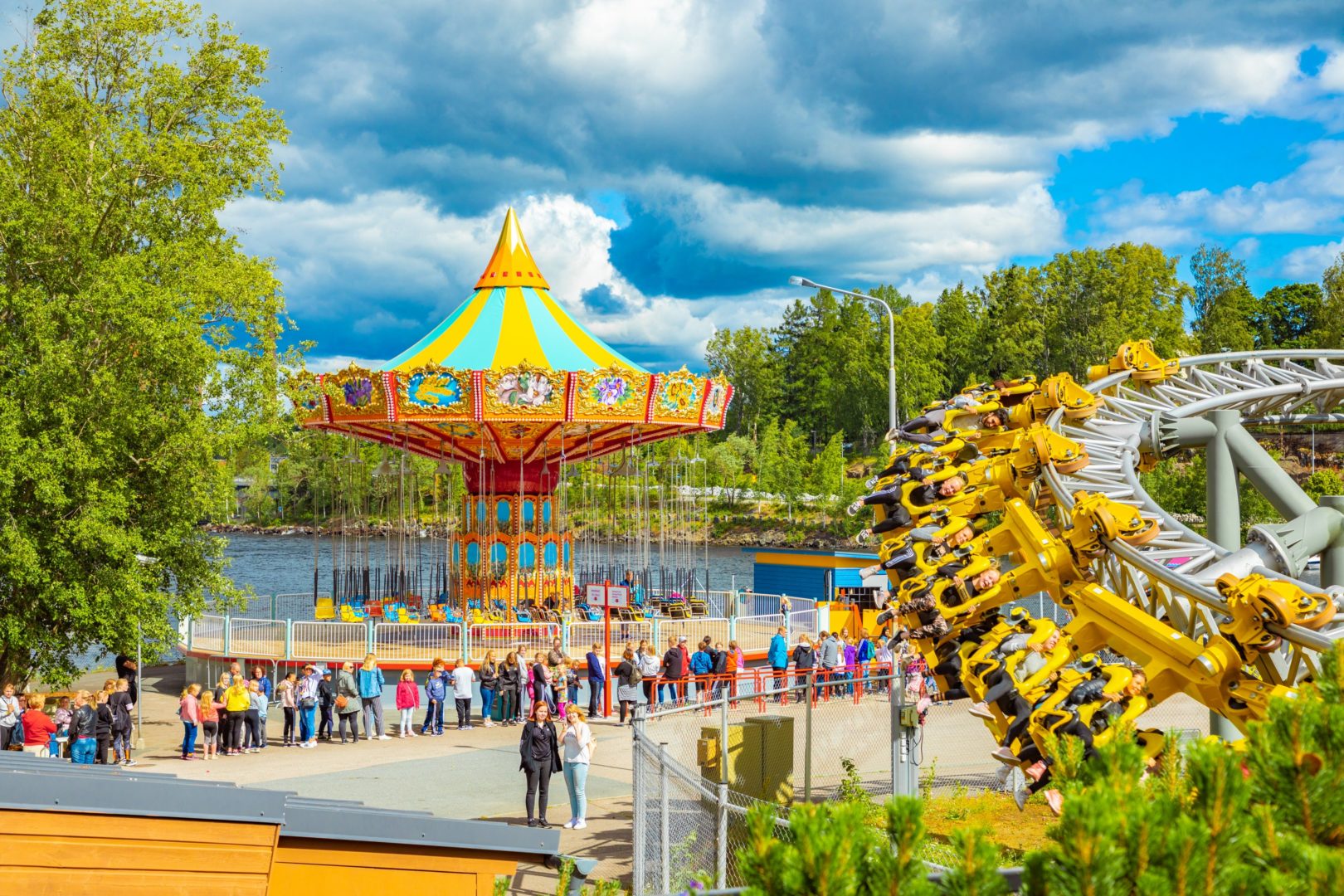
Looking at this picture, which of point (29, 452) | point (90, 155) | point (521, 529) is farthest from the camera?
point (521, 529)

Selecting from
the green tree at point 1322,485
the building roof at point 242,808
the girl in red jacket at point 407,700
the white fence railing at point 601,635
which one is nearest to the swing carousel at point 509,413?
the white fence railing at point 601,635

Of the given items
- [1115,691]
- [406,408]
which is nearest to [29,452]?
[406,408]

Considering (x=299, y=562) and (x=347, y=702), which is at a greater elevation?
(x=347, y=702)

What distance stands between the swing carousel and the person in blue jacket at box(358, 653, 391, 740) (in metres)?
8.07

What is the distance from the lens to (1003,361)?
3285 inches

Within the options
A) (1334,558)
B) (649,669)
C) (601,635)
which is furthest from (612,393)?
(1334,558)

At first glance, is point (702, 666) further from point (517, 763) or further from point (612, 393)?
point (612, 393)

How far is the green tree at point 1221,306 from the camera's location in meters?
77.2

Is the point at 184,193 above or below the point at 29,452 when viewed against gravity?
above

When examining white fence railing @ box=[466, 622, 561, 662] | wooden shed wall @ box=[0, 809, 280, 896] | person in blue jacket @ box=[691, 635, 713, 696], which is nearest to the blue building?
white fence railing @ box=[466, 622, 561, 662]

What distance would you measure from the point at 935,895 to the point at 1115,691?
601cm

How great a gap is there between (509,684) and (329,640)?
4.69 m

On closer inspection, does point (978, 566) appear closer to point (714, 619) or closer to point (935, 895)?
point (935, 895)

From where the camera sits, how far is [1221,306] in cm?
8119
